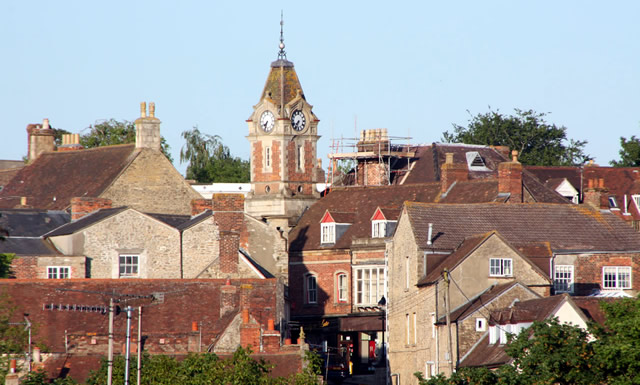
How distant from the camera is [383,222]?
78.7 meters

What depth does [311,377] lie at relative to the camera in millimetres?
50781

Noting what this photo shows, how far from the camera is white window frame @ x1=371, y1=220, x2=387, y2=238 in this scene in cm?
7875

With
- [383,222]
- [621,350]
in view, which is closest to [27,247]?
[383,222]

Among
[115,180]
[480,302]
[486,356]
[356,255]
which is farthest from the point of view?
[356,255]

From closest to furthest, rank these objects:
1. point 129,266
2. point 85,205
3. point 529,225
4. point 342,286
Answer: point 129,266
point 529,225
point 85,205
point 342,286

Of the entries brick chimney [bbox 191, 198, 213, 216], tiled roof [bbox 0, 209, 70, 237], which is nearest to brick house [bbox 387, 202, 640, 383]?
brick chimney [bbox 191, 198, 213, 216]

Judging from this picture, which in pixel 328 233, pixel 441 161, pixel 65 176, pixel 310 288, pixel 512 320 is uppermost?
pixel 441 161

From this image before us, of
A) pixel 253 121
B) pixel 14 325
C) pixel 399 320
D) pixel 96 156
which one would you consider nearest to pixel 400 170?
pixel 253 121

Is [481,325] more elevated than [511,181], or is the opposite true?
[511,181]

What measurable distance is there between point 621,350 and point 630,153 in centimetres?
6197

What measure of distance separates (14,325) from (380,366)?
21.5 metres

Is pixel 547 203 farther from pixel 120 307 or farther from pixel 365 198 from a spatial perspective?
pixel 120 307

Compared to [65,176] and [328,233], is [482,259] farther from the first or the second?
[65,176]

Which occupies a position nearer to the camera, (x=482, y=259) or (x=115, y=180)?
(x=482, y=259)
